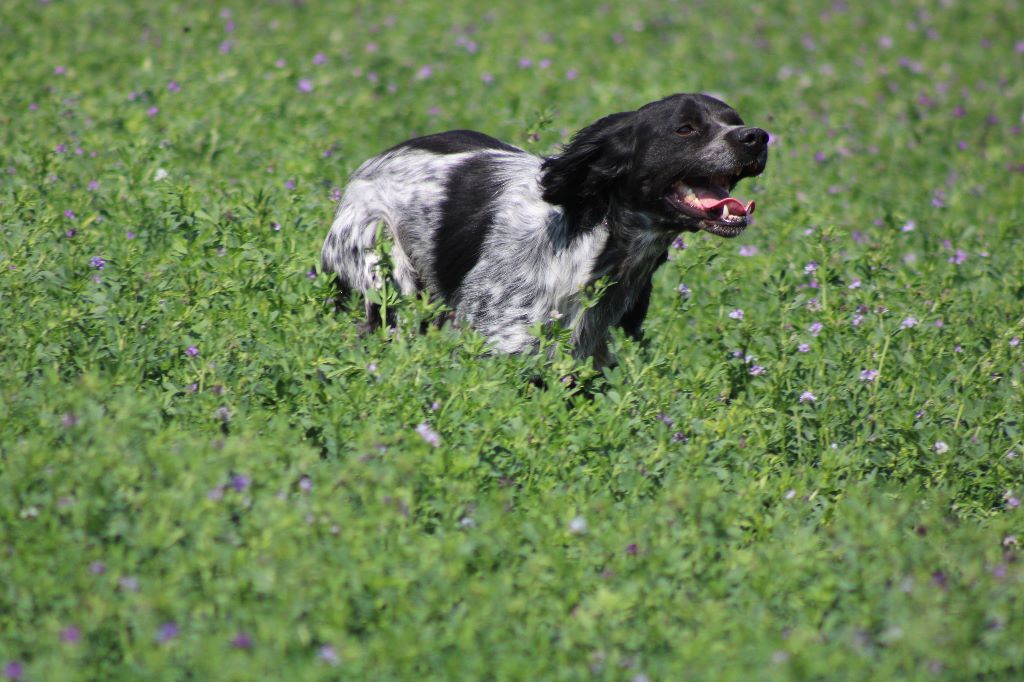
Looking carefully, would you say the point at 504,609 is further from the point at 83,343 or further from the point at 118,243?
the point at 118,243

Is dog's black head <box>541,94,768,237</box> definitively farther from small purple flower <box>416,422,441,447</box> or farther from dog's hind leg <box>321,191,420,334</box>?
small purple flower <box>416,422,441,447</box>

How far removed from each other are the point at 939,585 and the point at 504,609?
1.21 metres

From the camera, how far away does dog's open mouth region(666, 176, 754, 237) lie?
5.07 meters

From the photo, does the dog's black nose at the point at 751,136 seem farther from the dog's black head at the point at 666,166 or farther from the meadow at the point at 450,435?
the meadow at the point at 450,435

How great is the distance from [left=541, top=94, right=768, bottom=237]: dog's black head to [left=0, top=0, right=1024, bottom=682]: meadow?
1.09ft

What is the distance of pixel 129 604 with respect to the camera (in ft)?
10.3

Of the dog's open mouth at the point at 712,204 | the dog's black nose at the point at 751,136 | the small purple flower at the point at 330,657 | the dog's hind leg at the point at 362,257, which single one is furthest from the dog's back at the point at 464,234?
the small purple flower at the point at 330,657

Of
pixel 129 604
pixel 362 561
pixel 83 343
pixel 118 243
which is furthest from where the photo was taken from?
pixel 118 243

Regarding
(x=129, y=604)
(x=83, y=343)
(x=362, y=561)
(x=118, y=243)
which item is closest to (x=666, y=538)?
(x=362, y=561)

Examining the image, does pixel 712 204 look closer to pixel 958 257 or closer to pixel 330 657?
pixel 958 257

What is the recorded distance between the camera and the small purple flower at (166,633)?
9.84 feet

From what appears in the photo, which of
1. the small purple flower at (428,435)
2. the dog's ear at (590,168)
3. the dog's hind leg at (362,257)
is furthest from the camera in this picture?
the dog's hind leg at (362,257)

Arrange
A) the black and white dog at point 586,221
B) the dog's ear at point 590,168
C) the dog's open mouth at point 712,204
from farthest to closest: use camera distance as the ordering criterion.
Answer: the dog's ear at point 590,168 < the black and white dog at point 586,221 < the dog's open mouth at point 712,204

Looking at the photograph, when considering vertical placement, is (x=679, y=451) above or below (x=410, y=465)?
below
